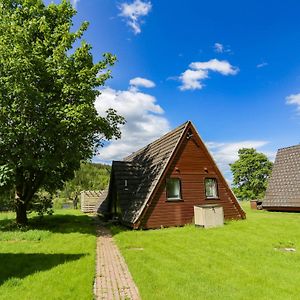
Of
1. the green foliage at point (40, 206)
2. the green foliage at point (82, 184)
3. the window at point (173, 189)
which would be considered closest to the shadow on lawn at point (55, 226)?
the green foliage at point (40, 206)

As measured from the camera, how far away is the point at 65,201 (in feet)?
289

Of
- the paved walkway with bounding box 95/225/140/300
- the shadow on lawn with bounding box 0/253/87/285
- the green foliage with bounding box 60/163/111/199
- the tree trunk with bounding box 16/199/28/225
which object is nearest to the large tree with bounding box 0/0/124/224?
the tree trunk with bounding box 16/199/28/225

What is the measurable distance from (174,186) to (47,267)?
12.9 meters

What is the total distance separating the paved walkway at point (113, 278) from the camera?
25.6 feet

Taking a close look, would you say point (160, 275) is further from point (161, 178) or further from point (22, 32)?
point (22, 32)

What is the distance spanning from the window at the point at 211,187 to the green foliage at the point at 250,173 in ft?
107

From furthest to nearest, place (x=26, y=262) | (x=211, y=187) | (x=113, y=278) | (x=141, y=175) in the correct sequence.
Answer: (x=141, y=175) → (x=211, y=187) → (x=26, y=262) → (x=113, y=278)

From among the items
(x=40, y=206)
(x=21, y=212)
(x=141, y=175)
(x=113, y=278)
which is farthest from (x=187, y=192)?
(x=113, y=278)

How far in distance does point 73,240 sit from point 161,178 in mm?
7368

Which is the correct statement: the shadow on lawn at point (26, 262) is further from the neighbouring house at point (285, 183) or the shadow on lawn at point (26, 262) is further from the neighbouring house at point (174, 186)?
the neighbouring house at point (285, 183)

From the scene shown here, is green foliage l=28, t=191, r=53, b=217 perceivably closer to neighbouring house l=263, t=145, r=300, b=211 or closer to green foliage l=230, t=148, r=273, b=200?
neighbouring house l=263, t=145, r=300, b=211

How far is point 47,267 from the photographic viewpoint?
1034 cm

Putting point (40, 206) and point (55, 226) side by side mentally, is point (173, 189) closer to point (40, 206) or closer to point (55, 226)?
point (55, 226)

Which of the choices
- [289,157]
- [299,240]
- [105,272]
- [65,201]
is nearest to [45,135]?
[105,272]
